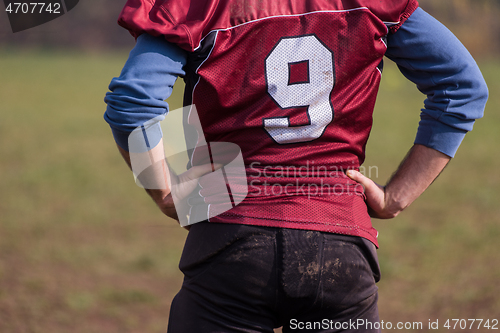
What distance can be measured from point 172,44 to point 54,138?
8363 mm

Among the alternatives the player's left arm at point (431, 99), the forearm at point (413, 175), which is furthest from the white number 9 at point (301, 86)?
the forearm at point (413, 175)

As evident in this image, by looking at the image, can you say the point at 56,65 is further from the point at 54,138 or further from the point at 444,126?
the point at 444,126

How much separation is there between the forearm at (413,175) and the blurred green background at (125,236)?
1674 millimetres

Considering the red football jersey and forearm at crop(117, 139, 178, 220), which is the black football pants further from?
forearm at crop(117, 139, 178, 220)

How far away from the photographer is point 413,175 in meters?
1.65

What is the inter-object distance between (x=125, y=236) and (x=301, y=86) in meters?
4.00

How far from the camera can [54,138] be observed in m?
8.87

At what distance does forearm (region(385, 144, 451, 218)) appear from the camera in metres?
1.60

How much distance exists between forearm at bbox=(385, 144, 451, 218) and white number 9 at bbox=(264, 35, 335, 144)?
469mm

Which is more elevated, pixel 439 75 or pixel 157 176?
pixel 439 75

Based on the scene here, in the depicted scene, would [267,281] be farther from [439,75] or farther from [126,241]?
[126,241]

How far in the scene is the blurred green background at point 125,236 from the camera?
11.7ft

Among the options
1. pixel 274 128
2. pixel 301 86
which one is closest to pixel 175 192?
pixel 274 128

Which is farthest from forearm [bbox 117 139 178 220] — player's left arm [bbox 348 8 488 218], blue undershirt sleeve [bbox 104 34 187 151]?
player's left arm [bbox 348 8 488 218]
